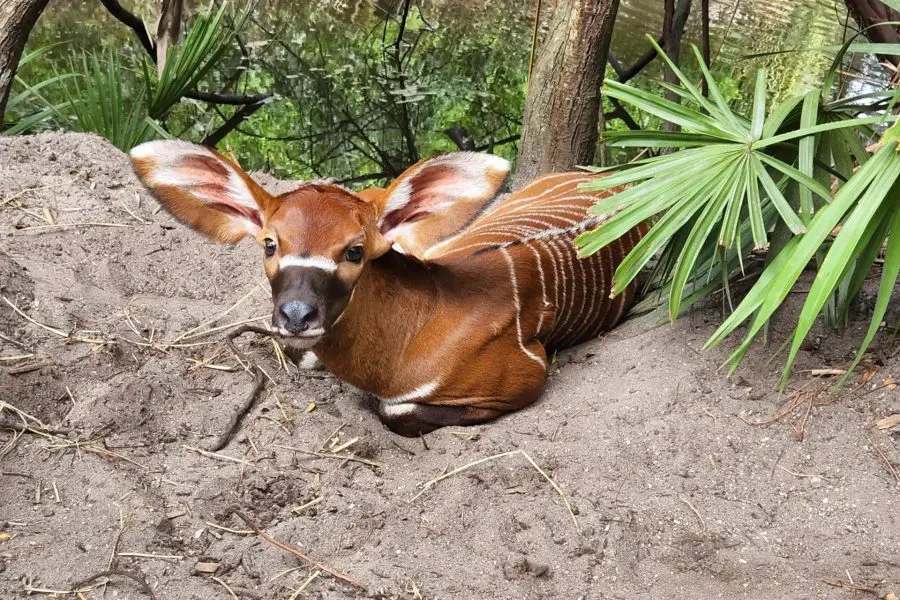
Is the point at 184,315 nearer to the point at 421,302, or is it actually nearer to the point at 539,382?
the point at 421,302

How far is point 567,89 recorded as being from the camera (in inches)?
218

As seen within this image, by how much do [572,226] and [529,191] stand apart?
790 millimetres

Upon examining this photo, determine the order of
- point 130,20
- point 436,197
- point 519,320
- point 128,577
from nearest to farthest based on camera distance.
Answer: point 128,577 → point 436,197 → point 519,320 → point 130,20

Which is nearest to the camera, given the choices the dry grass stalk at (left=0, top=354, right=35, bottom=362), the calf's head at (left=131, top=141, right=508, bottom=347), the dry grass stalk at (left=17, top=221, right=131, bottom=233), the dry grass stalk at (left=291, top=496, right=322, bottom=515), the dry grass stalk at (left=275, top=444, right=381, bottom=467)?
the dry grass stalk at (left=291, top=496, right=322, bottom=515)

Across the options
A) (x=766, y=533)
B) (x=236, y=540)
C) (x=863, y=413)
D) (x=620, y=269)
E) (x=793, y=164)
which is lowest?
(x=236, y=540)

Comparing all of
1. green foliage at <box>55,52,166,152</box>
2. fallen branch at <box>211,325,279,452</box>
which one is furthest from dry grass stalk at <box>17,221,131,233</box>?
green foliage at <box>55,52,166,152</box>

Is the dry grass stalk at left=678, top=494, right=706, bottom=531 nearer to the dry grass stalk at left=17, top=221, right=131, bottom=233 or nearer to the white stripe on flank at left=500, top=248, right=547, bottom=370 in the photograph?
the white stripe on flank at left=500, top=248, right=547, bottom=370

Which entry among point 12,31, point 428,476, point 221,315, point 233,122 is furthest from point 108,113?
point 428,476

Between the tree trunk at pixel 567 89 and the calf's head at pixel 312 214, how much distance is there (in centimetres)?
181

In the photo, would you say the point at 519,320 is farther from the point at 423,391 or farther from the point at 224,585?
the point at 224,585

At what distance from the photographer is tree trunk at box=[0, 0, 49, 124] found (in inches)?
250

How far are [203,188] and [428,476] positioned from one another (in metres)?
1.52

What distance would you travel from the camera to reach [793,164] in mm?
3957

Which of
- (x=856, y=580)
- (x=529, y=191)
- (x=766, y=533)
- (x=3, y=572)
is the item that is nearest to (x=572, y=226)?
(x=529, y=191)
